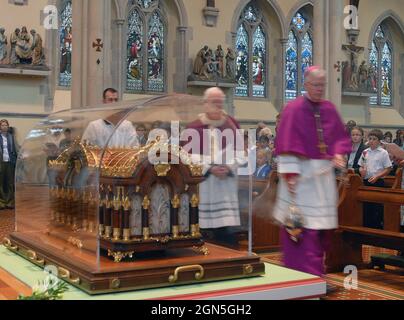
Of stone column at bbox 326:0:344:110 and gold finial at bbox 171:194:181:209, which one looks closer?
gold finial at bbox 171:194:181:209

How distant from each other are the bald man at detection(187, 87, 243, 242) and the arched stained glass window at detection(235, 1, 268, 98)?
542 inches

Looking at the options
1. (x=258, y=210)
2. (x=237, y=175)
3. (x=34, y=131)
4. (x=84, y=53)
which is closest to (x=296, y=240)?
(x=237, y=175)

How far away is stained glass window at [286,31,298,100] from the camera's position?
18875mm

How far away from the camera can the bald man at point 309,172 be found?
4797mm

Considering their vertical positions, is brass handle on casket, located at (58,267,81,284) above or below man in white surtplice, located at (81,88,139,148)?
below

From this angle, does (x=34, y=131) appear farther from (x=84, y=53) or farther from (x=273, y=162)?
(x=84, y=53)

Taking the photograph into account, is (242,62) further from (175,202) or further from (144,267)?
(144,267)

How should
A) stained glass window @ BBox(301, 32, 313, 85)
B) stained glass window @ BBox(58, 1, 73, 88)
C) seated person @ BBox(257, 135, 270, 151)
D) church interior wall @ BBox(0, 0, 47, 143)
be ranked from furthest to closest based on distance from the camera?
stained glass window @ BBox(301, 32, 313, 85)
stained glass window @ BBox(58, 1, 73, 88)
church interior wall @ BBox(0, 0, 47, 143)
seated person @ BBox(257, 135, 270, 151)

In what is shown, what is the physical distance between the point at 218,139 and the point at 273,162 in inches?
196

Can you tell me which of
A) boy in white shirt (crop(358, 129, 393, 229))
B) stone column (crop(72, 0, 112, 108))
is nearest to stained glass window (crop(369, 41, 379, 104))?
stone column (crop(72, 0, 112, 108))

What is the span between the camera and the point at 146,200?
3.59 meters

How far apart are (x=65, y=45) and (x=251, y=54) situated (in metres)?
5.58

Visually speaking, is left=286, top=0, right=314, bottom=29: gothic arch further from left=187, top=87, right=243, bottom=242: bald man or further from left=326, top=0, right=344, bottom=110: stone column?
left=187, top=87, right=243, bottom=242: bald man

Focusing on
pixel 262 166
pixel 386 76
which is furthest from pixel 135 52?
pixel 386 76
